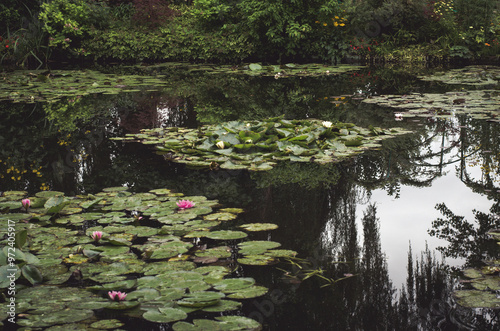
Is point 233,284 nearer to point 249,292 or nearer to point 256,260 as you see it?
point 249,292

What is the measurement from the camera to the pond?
2.02 meters

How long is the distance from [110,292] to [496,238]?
82.7 inches

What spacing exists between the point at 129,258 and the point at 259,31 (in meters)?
10.4

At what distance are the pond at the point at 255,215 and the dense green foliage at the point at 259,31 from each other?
5298 mm

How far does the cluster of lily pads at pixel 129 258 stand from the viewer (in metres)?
1.94

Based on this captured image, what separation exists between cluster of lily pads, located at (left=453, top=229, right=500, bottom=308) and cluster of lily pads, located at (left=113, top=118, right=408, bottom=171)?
1.97 meters

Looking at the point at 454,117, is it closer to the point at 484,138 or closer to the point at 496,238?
the point at 484,138

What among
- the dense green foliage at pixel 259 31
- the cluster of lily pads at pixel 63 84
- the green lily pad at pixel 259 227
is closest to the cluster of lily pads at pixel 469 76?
the dense green foliage at pixel 259 31

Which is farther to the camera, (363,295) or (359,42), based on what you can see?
(359,42)

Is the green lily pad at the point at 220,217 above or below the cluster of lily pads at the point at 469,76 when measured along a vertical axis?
below

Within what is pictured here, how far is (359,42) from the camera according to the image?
1227 centimetres

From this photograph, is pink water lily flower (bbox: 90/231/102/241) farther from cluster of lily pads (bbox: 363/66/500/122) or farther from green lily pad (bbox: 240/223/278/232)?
cluster of lily pads (bbox: 363/66/500/122)

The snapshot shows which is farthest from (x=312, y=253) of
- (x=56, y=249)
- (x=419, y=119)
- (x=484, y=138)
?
(x=419, y=119)

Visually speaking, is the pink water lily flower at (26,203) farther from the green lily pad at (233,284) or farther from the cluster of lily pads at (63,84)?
the cluster of lily pads at (63,84)
